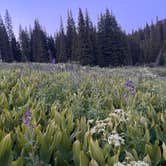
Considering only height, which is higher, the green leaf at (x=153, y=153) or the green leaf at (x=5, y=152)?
the green leaf at (x=5, y=152)

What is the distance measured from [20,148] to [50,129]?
1.00 ft

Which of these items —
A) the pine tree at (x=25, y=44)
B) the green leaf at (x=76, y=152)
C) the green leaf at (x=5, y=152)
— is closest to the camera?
the green leaf at (x=5, y=152)

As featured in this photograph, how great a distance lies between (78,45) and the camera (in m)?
60.7

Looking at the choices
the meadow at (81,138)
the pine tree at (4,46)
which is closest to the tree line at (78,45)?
the pine tree at (4,46)

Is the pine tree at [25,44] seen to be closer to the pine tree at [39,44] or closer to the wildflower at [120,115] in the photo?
the pine tree at [39,44]

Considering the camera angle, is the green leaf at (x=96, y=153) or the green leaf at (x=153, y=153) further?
the green leaf at (x=153, y=153)

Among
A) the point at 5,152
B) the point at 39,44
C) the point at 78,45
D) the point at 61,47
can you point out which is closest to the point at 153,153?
the point at 5,152

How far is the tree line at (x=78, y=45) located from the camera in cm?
6072

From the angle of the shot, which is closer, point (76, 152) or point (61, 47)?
point (76, 152)

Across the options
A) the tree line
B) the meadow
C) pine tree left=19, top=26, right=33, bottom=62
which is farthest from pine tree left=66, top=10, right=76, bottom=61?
the meadow

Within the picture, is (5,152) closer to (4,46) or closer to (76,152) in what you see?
(76,152)

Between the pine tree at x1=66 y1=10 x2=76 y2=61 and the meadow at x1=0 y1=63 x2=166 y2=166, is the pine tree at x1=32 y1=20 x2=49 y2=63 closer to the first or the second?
the pine tree at x1=66 y1=10 x2=76 y2=61

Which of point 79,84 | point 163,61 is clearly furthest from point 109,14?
point 79,84

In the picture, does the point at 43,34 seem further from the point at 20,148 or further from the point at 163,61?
the point at 20,148
